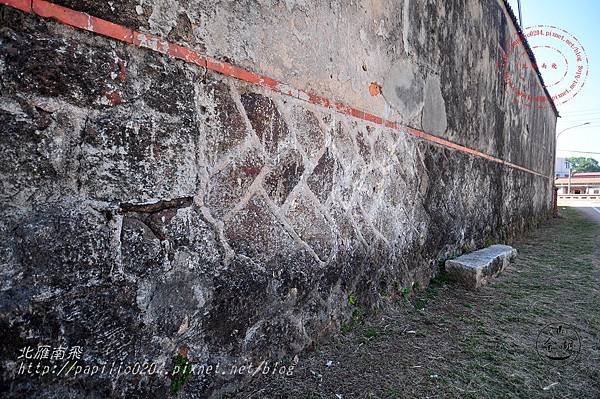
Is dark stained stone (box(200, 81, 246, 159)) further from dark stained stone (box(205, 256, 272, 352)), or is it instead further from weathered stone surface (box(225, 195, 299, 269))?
dark stained stone (box(205, 256, 272, 352))

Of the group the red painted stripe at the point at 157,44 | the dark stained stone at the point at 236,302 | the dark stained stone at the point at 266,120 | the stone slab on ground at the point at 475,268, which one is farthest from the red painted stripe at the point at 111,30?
the stone slab on ground at the point at 475,268

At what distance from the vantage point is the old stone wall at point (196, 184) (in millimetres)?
835

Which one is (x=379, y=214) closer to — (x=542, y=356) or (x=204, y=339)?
(x=542, y=356)

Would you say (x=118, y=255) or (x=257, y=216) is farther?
(x=257, y=216)

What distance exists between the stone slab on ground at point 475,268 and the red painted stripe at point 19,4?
300cm

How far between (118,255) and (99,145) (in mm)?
328

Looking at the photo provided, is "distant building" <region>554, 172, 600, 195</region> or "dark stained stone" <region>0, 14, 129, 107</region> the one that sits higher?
"distant building" <region>554, 172, 600, 195</region>

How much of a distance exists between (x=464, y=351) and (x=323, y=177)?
3.95ft

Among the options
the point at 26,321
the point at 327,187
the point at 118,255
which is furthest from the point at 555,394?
the point at 26,321

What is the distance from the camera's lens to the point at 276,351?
1464 millimetres

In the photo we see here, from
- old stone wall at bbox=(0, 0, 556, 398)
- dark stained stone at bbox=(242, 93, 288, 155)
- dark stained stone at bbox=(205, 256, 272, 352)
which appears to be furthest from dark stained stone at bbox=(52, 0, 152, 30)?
dark stained stone at bbox=(205, 256, 272, 352)

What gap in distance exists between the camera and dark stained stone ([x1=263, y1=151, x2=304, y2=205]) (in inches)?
55.4

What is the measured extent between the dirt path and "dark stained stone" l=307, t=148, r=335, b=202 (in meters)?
0.79

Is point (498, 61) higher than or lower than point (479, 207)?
higher
